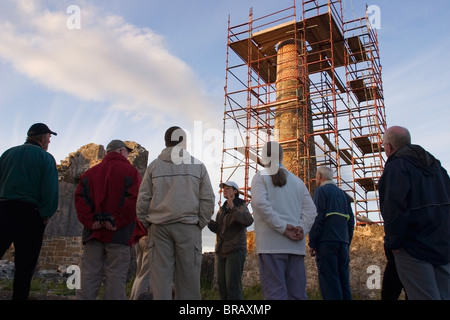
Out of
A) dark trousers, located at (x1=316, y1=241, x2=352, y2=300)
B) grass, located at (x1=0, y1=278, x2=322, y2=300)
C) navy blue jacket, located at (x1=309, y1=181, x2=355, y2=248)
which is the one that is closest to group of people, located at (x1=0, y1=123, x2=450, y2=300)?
dark trousers, located at (x1=316, y1=241, x2=352, y2=300)

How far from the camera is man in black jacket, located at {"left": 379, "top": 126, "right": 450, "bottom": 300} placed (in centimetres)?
308

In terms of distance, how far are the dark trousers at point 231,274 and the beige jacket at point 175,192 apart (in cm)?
152

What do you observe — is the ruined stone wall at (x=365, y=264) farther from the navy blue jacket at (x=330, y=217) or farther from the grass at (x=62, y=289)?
the navy blue jacket at (x=330, y=217)

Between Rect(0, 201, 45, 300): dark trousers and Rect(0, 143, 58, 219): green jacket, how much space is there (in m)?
0.08

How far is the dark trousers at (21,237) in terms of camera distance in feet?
11.6

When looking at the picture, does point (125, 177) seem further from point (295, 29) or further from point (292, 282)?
point (295, 29)

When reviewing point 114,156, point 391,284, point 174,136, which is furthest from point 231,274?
point 114,156

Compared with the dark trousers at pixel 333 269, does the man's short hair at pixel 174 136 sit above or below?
above

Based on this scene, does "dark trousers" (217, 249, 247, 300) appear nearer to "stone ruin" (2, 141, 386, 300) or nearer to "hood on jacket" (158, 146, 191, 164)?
"hood on jacket" (158, 146, 191, 164)

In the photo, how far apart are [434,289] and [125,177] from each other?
2.68 m

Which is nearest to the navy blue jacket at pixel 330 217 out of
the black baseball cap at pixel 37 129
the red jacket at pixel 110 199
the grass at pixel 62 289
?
the red jacket at pixel 110 199

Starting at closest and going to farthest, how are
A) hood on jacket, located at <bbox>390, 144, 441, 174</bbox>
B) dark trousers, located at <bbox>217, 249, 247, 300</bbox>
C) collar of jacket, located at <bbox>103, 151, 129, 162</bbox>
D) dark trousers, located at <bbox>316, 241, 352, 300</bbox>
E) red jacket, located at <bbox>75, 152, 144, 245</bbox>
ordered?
hood on jacket, located at <bbox>390, 144, 441, 174</bbox>, red jacket, located at <bbox>75, 152, 144, 245</bbox>, collar of jacket, located at <bbox>103, 151, 129, 162</bbox>, dark trousers, located at <bbox>316, 241, 352, 300</bbox>, dark trousers, located at <bbox>217, 249, 247, 300</bbox>

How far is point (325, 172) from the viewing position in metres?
4.93
